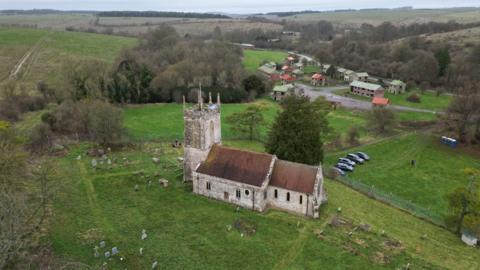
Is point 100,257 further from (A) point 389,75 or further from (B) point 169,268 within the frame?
(A) point 389,75

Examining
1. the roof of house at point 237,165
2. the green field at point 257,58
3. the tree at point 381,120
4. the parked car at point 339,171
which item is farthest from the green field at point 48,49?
the parked car at point 339,171

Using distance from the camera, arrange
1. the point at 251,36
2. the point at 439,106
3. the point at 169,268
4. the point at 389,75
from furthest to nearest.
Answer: the point at 251,36 → the point at 389,75 → the point at 439,106 → the point at 169,268

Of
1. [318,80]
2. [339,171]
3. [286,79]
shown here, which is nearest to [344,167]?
[339,171]

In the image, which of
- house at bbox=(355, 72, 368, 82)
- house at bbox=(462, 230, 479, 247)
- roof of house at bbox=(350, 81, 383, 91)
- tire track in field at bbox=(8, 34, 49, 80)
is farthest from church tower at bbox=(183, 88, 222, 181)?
house at bbox=(355, 72, 368, 82)

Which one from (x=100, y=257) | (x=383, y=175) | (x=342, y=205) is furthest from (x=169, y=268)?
(x=383, y=175)

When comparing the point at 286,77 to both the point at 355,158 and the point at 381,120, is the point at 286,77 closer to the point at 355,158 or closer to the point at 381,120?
the point at 381,120

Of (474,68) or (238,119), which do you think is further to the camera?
(474,68)
